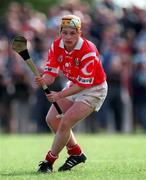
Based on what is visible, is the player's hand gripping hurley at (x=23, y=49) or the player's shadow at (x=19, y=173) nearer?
the player's shadow at (x=19, y=173)

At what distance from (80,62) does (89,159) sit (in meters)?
2.98

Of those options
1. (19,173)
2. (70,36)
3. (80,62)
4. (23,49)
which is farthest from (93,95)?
(19,173)

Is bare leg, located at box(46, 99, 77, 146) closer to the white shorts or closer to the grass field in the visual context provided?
the white shorts

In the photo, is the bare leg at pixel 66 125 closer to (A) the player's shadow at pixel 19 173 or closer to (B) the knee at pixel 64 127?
(B) the knee at pixel 64 127

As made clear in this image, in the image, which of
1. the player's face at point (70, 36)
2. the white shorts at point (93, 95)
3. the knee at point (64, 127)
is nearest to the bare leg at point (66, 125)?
the knee at point (64, 127)

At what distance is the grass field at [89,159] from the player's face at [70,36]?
1775 millimetres

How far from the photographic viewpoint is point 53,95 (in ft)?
34.8

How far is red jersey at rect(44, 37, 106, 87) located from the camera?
34.6 feet

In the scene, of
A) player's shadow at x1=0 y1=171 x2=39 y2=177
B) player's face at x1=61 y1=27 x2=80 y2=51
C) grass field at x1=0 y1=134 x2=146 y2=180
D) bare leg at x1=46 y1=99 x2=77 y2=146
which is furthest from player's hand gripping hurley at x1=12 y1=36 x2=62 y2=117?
grass field at x1=0 y1=134 x2=146 y2=180

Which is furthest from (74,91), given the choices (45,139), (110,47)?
(110,47)

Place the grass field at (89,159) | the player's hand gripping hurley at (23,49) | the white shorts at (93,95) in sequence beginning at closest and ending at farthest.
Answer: the grass field at (89,159) < the player's hand gripping hurley at (23,49) < the white shorts at (93,95)

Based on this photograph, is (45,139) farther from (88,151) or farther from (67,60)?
(67,60)

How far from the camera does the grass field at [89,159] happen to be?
1015cm

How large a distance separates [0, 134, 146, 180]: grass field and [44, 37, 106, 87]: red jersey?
1.29 meters
